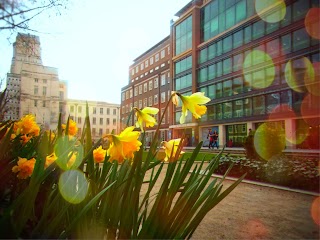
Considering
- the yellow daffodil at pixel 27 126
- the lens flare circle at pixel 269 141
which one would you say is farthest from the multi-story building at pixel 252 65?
the yellow daffodil at pixel 27 126

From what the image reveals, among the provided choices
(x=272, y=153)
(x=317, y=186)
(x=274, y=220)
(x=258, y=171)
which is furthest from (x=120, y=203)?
(x=272, y=153)

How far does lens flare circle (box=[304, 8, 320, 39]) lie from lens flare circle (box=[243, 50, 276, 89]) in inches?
161

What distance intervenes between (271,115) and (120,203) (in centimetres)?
2633

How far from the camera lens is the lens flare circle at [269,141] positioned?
364 inches

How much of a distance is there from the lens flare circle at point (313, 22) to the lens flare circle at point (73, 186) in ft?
82.1

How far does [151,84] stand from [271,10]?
27180mm

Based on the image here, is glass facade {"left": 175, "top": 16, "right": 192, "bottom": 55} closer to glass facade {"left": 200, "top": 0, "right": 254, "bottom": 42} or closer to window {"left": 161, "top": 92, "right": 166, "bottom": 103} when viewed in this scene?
glass facade {"left": 200, "top": 0, "right": 254, "bottom": 42}

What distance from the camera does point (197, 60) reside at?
3588cm

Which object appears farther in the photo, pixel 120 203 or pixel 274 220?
pixel 274 220

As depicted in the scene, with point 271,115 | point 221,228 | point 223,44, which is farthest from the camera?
point 223,44

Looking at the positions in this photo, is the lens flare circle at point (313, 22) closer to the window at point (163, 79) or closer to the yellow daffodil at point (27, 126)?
the yellow daffodil at point (27, 126)

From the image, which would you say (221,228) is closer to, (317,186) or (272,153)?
(317,186)

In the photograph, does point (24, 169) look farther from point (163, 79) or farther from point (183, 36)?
point (163, 79)

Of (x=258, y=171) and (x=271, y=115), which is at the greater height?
(x=271, y=115)
